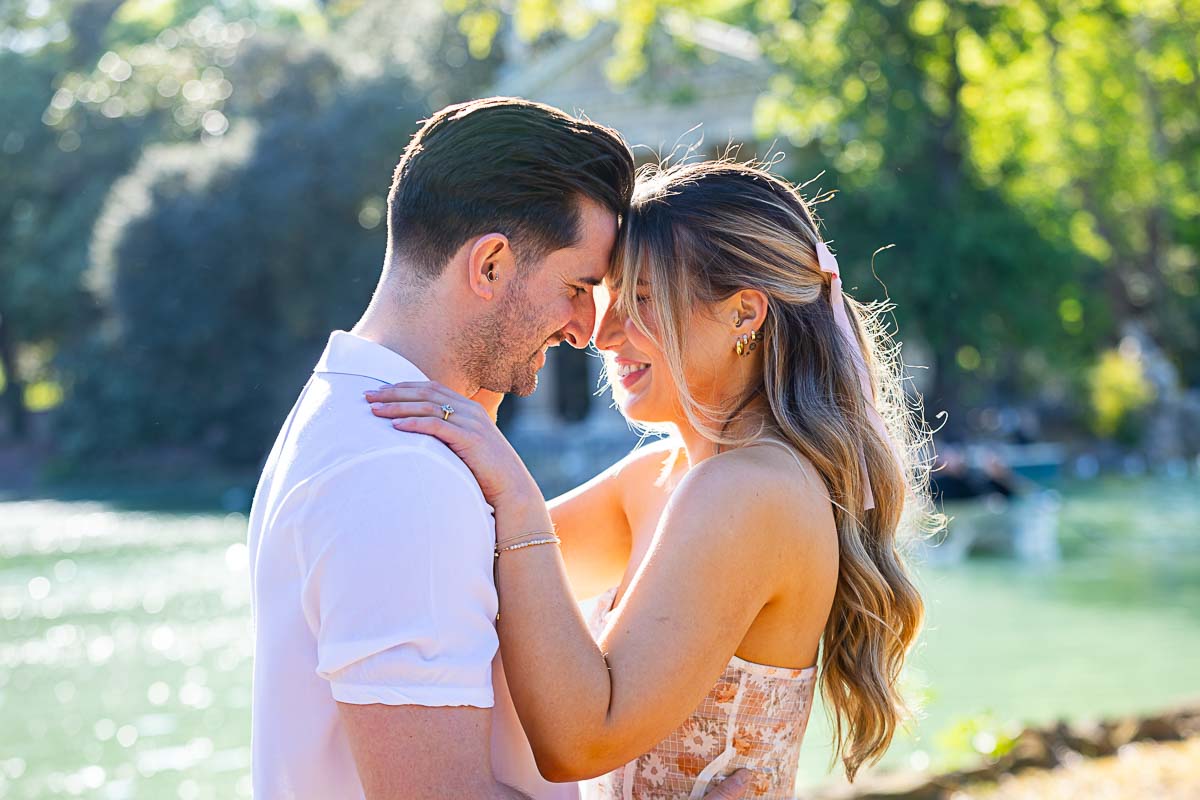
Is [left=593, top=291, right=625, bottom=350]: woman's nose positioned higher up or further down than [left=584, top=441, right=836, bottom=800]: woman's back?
higher up

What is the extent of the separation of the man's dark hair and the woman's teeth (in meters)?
0.54

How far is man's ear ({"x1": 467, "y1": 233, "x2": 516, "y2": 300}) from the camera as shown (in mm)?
2479

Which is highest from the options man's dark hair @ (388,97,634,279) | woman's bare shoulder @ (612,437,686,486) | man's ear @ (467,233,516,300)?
man's dark hair @ (388,97,634,279)

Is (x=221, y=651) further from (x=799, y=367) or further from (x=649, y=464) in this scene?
(x=799, y=367)

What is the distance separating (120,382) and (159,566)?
60.2 ft

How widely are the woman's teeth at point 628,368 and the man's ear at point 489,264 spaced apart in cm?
59

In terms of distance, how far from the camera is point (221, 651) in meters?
13.3

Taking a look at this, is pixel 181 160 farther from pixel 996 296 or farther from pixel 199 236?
pixel 996 296

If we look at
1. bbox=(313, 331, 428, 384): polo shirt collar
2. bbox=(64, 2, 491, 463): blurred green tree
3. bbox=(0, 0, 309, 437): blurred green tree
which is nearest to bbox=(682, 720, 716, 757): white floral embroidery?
bbox=(313, 331, 428, 384): polo shirt collar

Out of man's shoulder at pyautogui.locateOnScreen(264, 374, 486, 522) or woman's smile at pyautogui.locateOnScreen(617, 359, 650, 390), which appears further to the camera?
woman's smile at pyautogui.locateOnScreen(617, 359, 650, 390)

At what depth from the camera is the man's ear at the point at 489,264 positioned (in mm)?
2479

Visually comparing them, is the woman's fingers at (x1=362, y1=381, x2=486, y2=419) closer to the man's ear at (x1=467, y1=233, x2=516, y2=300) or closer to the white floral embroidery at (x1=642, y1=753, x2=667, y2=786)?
the man's ear at (x1=467, y1=233, x2=516, y2=300)

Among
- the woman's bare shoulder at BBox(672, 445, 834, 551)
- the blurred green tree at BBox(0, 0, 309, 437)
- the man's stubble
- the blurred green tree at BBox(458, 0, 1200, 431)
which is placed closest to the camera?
the man's stubble

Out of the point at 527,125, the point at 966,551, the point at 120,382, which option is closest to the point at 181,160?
the point at 120,382
